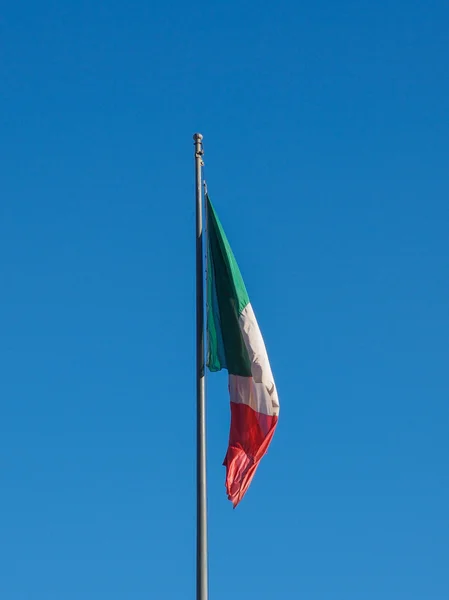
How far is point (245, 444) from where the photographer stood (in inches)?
792

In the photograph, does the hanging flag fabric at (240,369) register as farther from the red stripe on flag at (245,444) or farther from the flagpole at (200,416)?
the flagpole at (200,416)

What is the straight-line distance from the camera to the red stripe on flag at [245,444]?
65.0ft

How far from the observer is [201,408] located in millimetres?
19266

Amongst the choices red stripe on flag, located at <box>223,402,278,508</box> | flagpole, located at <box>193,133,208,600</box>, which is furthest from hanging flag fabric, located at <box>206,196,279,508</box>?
flagpole, located at <box>193,133,208,600</box>

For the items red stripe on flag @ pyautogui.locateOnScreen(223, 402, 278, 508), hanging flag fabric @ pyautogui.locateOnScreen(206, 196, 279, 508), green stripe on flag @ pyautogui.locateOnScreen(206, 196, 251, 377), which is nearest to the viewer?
red stripe on flag @ pyautogui.locateOnScreen(223, 402, 278, 508)

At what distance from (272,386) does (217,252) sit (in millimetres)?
2618

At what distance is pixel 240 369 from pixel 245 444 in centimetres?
128

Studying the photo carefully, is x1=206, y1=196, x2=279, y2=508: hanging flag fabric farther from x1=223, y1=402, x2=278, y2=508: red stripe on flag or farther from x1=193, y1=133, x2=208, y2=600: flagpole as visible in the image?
x1=193, y1=133, x2=208, y2=600: flagpole

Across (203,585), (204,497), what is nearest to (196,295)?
(204,497)

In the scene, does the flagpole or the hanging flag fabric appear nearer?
the flagpole

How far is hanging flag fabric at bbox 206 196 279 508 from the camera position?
19969 mm

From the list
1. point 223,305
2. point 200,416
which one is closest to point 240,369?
point 223,305

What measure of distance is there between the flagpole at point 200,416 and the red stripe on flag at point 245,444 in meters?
1.02

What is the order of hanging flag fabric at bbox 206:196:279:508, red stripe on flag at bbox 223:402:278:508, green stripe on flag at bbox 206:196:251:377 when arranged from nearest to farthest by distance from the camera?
red stripe on flag at bbox 223:402:278:508 < hanging flag fabric at bbox 206:196:279:508 < green stripe on flag at bbox 206:196:251:377
